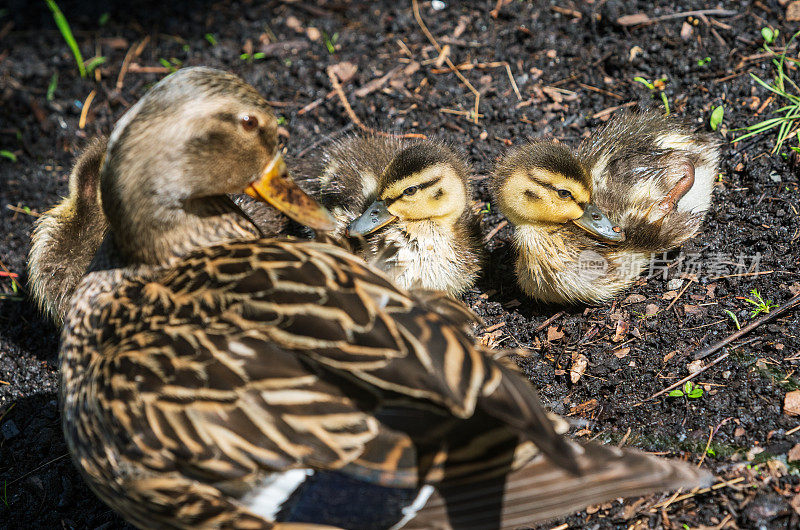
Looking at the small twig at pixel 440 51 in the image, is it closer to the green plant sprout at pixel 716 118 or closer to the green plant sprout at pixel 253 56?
the green plant sprout at pixel 253 56

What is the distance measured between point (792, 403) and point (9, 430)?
3134 millimetres

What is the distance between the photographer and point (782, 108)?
3.53 metres

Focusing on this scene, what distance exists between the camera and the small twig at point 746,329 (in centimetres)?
290

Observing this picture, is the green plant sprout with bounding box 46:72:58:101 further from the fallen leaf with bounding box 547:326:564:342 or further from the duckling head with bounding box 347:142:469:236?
the fallen leaf with bounding box 547:326:564:342

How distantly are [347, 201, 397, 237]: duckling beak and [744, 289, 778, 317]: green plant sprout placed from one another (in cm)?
152

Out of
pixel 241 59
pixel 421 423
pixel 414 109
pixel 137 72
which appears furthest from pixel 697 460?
pixel 137 72

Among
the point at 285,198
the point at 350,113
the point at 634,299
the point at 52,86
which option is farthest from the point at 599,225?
the point at 52,86

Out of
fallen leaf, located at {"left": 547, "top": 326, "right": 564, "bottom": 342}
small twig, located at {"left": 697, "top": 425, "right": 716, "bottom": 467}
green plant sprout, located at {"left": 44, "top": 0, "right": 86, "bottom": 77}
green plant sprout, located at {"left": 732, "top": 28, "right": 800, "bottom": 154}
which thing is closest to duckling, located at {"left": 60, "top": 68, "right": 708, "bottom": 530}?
small twig, located at {"left": 697, "top": 425, "right": 716, "bottom": 467}

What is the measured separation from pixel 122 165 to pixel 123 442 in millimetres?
845

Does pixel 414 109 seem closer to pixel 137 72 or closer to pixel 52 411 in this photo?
pixel 137 72

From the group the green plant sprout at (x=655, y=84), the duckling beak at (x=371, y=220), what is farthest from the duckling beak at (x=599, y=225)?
the green plant sprout at (x=655, y=84)

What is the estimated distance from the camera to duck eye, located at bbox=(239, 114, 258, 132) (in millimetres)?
2445

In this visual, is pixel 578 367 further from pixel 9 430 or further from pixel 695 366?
pixel 9 430

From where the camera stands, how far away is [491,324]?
3406 millimetres
